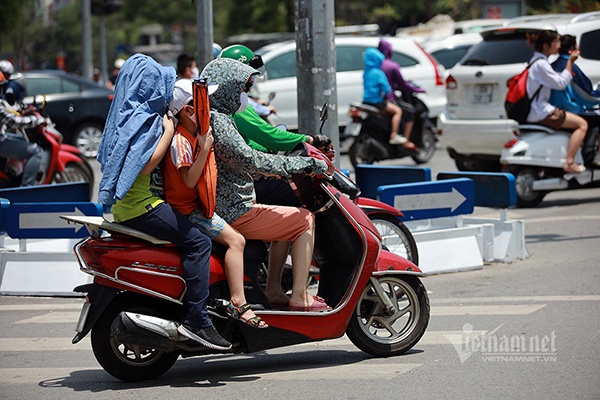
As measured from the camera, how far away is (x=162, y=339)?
5.71m

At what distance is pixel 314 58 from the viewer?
30.2 ft

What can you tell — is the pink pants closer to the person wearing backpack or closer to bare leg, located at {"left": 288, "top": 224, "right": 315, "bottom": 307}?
bare leg, located at {"left": 288, "top": 224, "right": 315, "bottom": 307}

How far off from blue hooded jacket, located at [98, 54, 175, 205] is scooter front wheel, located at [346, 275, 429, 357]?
159 centimetres

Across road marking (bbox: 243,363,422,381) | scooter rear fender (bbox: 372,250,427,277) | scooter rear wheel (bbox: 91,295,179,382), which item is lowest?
road marking (bbox: 243,363,422,381)

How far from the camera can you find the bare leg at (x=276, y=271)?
20.6 ft

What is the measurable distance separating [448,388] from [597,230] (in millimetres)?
5564

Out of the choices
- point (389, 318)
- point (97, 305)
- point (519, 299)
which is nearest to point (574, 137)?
point (519, 299)

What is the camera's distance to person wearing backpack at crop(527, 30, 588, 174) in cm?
1166

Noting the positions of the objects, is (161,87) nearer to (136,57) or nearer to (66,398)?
(136,57)

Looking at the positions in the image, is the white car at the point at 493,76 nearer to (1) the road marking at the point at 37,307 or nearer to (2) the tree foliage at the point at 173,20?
(1) the road marking at the point at 37,307

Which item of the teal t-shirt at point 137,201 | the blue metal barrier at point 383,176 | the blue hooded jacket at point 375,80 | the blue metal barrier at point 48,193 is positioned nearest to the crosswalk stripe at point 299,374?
the teal t-shirt at point 137,201

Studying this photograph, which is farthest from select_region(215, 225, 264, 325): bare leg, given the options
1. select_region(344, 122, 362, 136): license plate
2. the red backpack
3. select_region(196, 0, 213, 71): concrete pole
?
select_region(344, 122, 362, 136): license plate

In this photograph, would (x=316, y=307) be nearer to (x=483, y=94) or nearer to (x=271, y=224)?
(x=271, y=224)

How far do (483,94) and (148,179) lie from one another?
26.7ft
